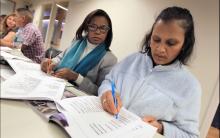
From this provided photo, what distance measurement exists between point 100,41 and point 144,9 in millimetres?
166

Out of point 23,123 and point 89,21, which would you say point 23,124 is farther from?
point 89,21

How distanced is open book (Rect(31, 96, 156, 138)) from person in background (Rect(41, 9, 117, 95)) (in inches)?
4.3

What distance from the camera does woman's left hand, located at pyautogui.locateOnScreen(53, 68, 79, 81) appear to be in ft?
1.83

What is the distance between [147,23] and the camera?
0.60 meters

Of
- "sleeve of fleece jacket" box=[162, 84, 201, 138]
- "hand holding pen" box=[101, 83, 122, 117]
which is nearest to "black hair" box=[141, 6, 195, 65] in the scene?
"sleeve of fleece jacket" box=[162, 84, 201, 138]

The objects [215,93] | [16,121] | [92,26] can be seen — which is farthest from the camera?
[215,93]

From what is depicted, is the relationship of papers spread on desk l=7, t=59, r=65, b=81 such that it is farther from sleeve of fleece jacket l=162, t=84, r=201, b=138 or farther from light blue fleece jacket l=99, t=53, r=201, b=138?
sleeve of fleece jacket l=162, t=84, r=201, b=138

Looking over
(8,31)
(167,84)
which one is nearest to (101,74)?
(167,84)

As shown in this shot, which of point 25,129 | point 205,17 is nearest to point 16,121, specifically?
point 25,129

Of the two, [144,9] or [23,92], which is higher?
[144,9]

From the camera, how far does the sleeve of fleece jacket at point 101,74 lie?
2.05 ft

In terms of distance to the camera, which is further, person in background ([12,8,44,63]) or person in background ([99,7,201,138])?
person in background ([99,7,201,138])

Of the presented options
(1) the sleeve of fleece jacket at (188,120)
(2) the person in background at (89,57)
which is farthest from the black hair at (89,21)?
(1) the sleeve of fleece jacket at (188,120)

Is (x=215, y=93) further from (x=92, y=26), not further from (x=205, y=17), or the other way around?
(x=92, y=26)
